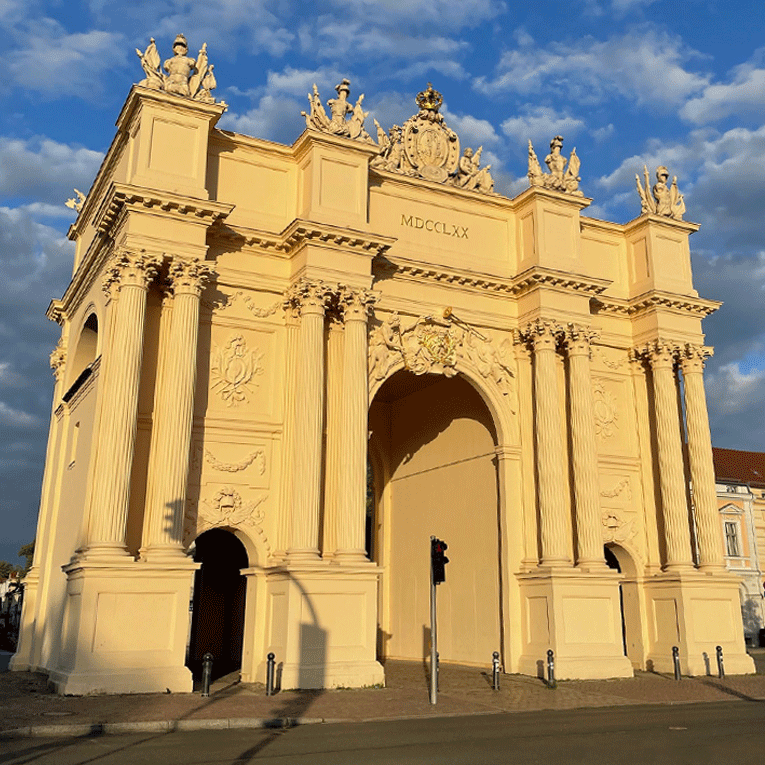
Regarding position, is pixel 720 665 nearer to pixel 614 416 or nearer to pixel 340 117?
pixel 614 416

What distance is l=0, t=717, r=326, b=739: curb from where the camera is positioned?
39.4 ft

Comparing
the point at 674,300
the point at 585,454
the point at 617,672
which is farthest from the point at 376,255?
the point at 617,672

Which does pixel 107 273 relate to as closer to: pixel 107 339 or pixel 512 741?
pixel 107 339

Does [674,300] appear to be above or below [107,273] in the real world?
above

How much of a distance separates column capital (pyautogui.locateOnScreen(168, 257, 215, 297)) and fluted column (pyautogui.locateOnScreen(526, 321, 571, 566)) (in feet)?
32.3

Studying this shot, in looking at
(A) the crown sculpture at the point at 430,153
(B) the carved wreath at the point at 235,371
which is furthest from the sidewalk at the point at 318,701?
(A) the crown sculpture at the point at 430,153

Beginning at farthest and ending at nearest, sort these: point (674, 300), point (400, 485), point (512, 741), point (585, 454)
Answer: point (400, 485)
point (674, 300)
point (585, 454)
point (512, 741)

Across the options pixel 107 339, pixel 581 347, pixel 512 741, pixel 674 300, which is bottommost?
pixel 512 741

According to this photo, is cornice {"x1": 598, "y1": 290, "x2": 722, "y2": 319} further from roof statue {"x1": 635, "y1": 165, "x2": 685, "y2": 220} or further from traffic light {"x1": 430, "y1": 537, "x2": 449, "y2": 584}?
traffic light {"x1": 430, "y1": 537, "x2": 449, "y2": 584}

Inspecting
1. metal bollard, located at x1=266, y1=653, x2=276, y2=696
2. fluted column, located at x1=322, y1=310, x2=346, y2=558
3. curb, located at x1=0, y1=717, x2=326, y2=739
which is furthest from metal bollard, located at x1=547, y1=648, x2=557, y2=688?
curb, located at x1=0, y1=717, x2=326, y2=739

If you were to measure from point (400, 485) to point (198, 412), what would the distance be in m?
11.4

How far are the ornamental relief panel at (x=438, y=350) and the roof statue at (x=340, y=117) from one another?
506cm

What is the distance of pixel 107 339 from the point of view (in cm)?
1961

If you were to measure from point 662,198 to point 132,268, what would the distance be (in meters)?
17.9
